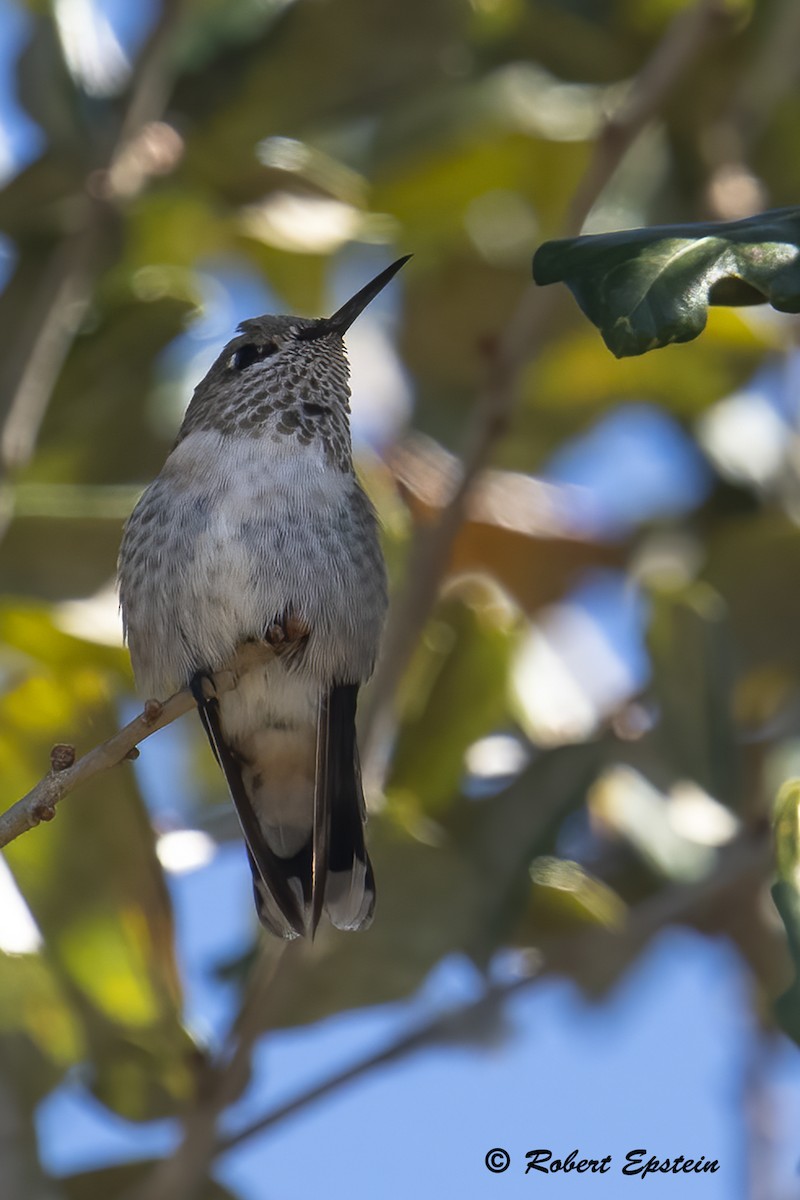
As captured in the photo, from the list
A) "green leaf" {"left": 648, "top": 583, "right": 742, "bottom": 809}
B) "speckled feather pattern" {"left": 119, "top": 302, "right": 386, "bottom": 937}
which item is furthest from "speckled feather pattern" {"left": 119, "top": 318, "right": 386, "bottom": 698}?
"green leaf" {"left": 648, "top": 583, "right": 742, "bottom": 809}

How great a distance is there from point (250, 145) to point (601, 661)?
1.78m

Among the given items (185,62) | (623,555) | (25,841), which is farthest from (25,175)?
(623,555)

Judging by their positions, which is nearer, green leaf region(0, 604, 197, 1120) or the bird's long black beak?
green leaf region(0, 604, 197, 1120)

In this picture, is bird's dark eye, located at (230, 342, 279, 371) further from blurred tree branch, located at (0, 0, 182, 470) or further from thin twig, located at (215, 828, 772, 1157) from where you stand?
thin twig, located at (215, 828, 772, 1157)

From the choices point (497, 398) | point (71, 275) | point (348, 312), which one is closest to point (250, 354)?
point (348, 312)

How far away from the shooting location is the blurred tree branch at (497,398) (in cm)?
320

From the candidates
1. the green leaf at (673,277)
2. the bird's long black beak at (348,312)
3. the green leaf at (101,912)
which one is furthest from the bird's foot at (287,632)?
the green leaf at (673,277)

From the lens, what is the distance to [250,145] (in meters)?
3.85

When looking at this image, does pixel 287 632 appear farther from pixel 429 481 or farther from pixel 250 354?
pixel 429 481

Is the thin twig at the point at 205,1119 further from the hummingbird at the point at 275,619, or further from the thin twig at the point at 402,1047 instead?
the hummingbird at the point at 275,619

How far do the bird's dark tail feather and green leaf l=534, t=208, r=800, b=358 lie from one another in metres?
1.15

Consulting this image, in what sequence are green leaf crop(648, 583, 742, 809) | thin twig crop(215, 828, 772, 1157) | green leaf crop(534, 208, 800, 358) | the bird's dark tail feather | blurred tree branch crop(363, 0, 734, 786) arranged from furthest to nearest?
green leaf crop(648, 583, 742, 809)
blurred tree branch crop(363, 0, 734, 786)
thin twig crop(215, 828, 772, 1157)
the bird's dark tail feather
green leaf crop(534, 208, 800, 358)

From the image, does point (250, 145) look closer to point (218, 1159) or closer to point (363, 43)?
point (363, 43)

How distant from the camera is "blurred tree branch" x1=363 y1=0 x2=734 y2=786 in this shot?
320 centimetres
